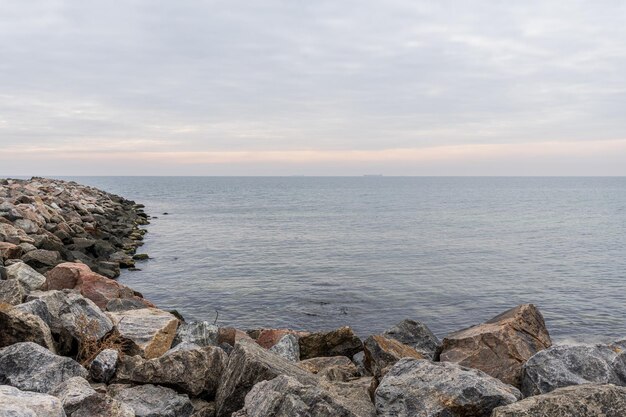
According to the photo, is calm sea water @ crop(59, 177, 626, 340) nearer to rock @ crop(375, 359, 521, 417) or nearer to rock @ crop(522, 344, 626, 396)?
rock @ crop(522, 344, 626, 396)

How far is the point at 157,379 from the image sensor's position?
314 inches

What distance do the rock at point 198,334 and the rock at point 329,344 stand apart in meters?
2.36

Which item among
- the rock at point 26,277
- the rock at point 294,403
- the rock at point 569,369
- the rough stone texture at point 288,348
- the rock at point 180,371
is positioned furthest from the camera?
the rock at point 26,277

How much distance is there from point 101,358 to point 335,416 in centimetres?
416

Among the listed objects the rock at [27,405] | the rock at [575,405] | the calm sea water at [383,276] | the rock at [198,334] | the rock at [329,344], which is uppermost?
the rock at [575,405]

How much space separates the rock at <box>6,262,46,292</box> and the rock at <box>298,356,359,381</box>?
25.8 feet

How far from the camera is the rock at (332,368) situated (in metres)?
9.65

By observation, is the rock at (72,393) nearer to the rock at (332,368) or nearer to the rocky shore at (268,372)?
the rocky shore at (268,372)

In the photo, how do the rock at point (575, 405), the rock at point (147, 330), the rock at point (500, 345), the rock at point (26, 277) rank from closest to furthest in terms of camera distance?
the rock at point (575, 405) → the rock at point (500, 345) → the rock at point (147, 330) → the rock at point (26, 277)

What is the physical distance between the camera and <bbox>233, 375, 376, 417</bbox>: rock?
6.09m

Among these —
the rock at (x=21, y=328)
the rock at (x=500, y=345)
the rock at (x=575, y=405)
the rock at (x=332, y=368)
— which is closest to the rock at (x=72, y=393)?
the rock at (x=21, y=328)

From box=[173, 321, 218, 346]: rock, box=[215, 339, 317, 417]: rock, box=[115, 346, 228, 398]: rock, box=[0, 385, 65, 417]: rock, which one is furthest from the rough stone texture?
box=[0, 385, 65, 417]: rock

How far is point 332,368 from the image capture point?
32.5 feet

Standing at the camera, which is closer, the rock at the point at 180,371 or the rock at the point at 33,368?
the rock at the point at 33,368
